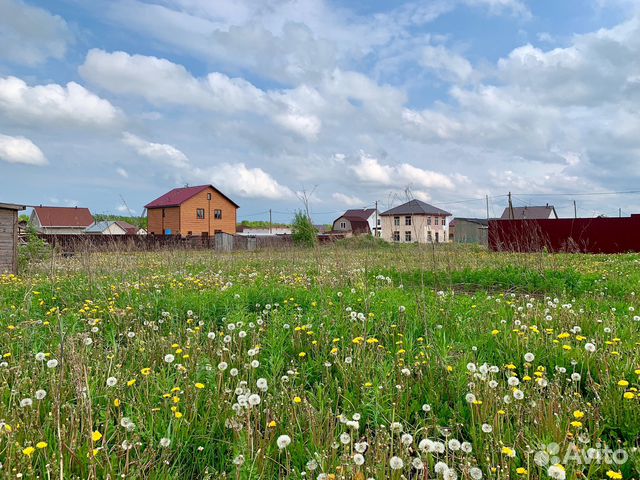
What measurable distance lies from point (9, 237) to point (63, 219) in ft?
199

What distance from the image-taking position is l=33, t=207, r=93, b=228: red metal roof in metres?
62.8

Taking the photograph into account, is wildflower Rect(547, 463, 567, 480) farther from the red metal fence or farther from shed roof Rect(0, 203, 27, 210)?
the red metal fence

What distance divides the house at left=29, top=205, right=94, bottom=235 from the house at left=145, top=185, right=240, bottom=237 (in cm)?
1685

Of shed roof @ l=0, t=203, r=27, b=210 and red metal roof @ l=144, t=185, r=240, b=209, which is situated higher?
red metal roof @ l=144, t=185, r=240, b=209

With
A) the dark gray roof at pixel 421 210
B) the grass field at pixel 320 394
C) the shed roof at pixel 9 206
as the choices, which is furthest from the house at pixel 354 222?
the grass field at pixel 320 394

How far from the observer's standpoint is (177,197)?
52.5m

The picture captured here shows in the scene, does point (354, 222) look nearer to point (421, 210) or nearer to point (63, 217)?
point (421, 210)

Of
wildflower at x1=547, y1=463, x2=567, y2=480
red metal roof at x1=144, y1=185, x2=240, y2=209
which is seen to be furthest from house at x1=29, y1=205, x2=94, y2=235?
wildflower at x1=547, y1=463, x2=567, y2=480

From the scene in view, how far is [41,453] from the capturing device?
2287mm

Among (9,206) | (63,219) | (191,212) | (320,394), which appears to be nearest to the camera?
(320,394)

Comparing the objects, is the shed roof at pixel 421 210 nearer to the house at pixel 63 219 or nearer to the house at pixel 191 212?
the house at pixel 191 212

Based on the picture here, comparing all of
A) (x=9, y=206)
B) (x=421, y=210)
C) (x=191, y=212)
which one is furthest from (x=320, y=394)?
(x=421, y=210)

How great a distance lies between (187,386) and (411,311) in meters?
2.90

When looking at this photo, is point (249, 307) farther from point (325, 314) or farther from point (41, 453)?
point (41, 453)
